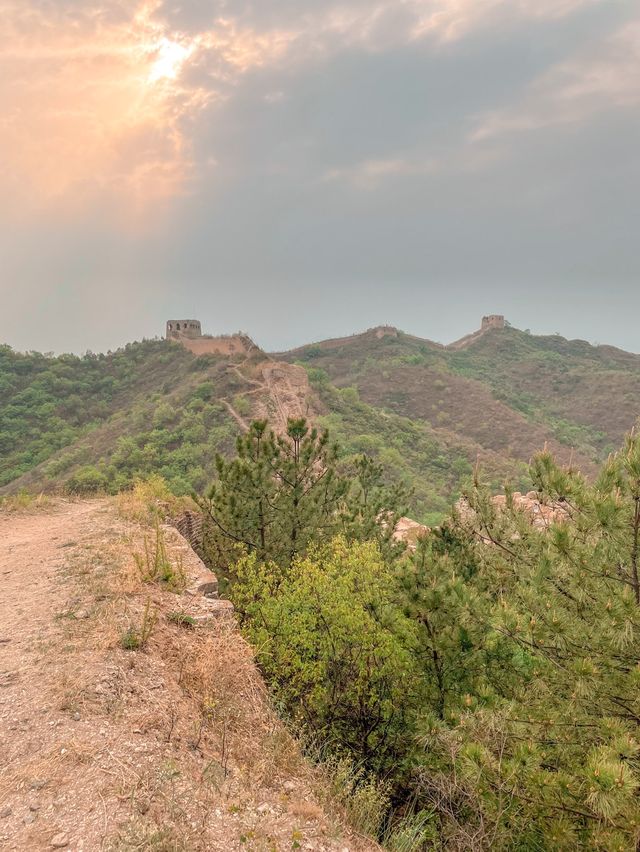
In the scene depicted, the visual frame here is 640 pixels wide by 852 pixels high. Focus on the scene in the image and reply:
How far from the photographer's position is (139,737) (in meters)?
3.55

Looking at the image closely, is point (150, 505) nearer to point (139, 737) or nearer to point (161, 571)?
point (161, 571)

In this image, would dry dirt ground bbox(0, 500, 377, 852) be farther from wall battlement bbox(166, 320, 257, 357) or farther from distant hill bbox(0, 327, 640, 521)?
wall battlement bbox(166, 320, 257, 357)

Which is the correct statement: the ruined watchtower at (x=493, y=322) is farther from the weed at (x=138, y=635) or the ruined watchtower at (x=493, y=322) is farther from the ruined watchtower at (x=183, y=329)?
the weed at (x=138, y=635)

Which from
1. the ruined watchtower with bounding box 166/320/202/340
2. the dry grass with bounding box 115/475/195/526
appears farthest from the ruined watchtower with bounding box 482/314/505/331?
the dry grass with bounding box 115/475/195/526

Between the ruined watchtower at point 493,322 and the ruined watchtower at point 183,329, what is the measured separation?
61.3 meters

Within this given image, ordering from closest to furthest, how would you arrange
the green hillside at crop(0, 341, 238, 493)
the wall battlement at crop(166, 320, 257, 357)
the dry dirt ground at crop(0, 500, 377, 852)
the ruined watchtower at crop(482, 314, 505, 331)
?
the dry dirt ground at crop(0, 500, 377, 852), the green hillside at crop(0, 341, 238, 493), the wall battlement at crop(166, 320, 257, 357), the ruined watchtower at crop(482, 314, 505, 331)

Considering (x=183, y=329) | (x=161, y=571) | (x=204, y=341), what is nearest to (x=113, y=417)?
(x=204, y=341)

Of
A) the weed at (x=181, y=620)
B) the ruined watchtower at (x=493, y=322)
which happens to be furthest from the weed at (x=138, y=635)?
the ruined watchtower at (x=493, y=322)

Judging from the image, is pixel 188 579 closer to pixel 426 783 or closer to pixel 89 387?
pixel 426 783

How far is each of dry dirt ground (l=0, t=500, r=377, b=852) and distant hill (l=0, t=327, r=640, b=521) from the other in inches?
513

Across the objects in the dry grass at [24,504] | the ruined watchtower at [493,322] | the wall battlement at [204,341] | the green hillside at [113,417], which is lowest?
the dry grass at [24,504]

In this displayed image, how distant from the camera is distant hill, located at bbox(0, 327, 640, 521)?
97.7 ft

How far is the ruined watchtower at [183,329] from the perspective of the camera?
5341cm

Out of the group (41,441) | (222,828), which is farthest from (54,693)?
(41,441)
